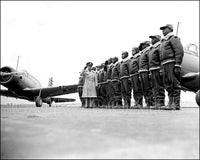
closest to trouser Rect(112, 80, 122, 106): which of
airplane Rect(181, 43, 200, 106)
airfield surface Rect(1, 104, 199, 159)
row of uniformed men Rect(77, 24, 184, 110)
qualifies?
row of uniformed men Rect(77, 24, 184, 110)

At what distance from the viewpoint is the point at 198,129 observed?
2.75 metres

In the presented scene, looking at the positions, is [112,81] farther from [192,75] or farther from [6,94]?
[6,94]

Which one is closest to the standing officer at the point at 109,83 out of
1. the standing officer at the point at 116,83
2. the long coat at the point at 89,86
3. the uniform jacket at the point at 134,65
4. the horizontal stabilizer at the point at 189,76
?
the standing officer at the point at 116,83

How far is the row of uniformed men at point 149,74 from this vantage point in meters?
6.50

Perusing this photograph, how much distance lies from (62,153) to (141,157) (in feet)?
1.89

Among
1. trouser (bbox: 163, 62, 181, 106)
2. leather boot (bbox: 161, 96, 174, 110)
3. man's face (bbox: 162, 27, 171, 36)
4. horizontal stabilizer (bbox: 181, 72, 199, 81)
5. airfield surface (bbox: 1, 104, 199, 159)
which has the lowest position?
airfield surface (bbox: 1, 104, 199, 159)

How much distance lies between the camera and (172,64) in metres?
6.52

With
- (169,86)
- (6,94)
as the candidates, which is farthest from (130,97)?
(6,94)

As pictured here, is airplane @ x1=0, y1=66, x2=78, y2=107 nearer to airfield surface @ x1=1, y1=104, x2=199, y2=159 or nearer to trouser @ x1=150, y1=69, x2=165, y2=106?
trouser @ x1=150, y1=69, x2=165, y2=106

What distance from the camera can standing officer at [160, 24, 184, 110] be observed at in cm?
642

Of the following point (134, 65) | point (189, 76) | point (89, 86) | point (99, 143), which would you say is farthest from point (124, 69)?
point (99, 143)

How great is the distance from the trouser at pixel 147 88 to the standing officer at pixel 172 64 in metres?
1.09

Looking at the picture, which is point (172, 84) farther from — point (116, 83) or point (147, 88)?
point (116, 83)

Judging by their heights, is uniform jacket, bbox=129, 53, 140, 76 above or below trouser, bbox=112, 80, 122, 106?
above
